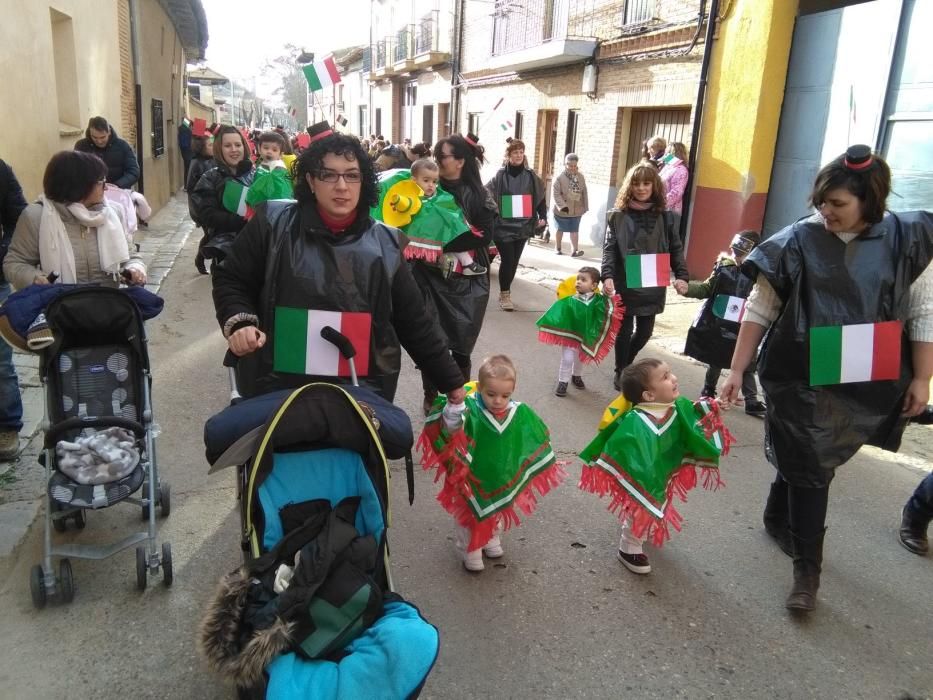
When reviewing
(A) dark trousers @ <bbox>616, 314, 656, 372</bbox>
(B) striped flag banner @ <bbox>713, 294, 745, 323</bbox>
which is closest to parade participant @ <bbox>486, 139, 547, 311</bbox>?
(A) dark trousers @ <bbox>616, 314, 656, 372</bbox>

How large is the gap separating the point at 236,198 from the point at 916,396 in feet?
17.3

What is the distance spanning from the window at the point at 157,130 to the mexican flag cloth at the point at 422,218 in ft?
42.2

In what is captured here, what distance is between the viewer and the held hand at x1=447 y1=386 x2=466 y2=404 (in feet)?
9.73

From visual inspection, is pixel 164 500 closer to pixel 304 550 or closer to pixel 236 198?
pixel 304 550

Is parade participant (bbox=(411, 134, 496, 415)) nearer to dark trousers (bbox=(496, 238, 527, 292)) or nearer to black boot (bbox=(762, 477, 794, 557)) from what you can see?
black boot (bbox=(762, 477, 794, 557))

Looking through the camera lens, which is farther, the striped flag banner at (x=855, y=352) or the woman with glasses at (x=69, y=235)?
the woman with glasses at (x=69, y=235)

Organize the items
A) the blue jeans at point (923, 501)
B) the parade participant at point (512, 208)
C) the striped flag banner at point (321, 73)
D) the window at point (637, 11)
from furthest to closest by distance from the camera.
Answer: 1. the striped flag banner at point (321, 73)
2. the window at point (637, 11)
3. the parade participant at point (512, 208)
4. the blue jeans at point (923, 501)

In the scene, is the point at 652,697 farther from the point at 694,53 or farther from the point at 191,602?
the point at 694,53

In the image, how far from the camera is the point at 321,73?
13.6m

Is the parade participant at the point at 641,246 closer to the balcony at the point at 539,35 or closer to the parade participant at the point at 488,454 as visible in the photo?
the parade participant at the point at 488,454

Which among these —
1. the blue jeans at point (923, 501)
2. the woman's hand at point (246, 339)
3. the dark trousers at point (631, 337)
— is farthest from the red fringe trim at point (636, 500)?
the dark trousers at point (631, 337)

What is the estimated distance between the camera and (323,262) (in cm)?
266

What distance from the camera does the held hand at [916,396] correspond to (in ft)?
9.73

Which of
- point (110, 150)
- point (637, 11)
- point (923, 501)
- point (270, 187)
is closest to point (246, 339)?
point (923, 501)
